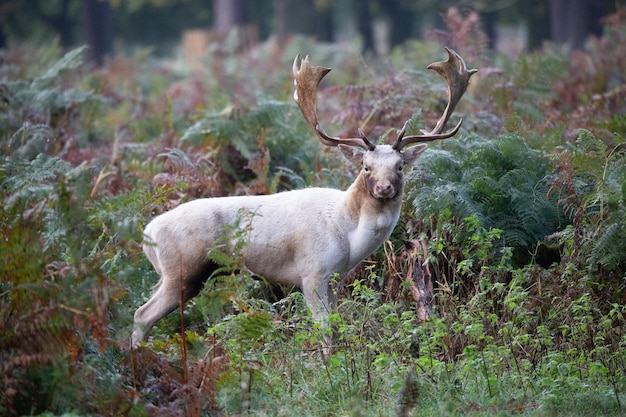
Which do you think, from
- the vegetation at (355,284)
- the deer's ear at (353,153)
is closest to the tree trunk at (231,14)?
the vegetation at (355,284)

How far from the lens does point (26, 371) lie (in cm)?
491

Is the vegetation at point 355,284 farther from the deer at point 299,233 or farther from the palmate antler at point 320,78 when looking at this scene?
the palmate antler at point 320,78

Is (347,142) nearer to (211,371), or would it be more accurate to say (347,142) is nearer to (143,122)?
(211,371)

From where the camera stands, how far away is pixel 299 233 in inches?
268

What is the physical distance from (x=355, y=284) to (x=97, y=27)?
1094 inches

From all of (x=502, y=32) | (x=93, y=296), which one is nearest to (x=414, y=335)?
(x=93, y=296)

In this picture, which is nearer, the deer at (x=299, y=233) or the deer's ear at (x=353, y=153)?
the deer at (x=299, y=233)

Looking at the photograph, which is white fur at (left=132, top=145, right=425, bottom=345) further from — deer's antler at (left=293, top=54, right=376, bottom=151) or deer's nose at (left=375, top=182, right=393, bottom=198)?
deer's antler at (left=293, top=54, right=376, bottom=151)

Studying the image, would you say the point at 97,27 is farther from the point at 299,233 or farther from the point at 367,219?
the point at 367,219

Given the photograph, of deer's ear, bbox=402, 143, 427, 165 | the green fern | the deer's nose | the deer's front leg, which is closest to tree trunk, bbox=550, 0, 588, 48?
the green fern

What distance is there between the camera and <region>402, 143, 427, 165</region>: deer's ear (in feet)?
22.4

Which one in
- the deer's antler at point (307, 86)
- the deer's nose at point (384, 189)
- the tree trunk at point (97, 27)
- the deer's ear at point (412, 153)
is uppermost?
the deer's antler at point (307, 86)

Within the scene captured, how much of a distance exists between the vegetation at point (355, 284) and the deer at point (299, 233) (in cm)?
22

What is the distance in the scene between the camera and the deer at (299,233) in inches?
262
